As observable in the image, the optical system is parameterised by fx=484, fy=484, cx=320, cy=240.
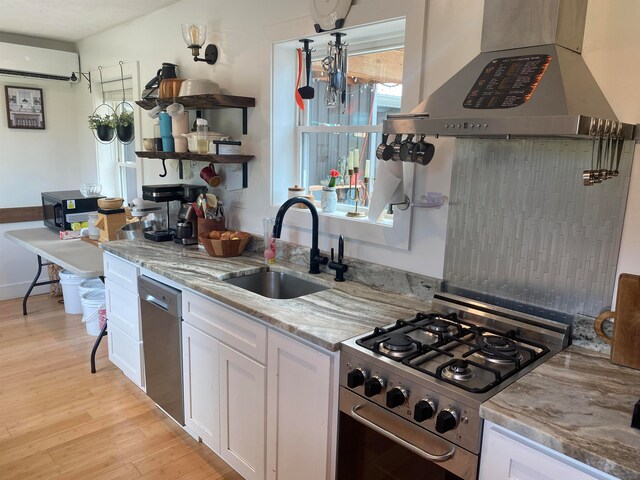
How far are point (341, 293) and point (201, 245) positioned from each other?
1.10 metres

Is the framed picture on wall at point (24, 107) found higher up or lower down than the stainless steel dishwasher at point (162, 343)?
higher up

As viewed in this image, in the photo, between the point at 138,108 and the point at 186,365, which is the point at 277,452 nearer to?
the point at 186,365

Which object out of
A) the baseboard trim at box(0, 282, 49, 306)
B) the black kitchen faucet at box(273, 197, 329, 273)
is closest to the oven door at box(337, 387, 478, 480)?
the black kitchen faucet at box(273, 197, 329, 273)

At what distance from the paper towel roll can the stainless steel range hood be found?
41 centimetres

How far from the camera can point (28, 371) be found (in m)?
3.14

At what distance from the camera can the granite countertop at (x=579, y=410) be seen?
101cm

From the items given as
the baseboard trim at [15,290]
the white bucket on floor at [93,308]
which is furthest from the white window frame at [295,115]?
the baseboard trim at [15,290]

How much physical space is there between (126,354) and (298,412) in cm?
158

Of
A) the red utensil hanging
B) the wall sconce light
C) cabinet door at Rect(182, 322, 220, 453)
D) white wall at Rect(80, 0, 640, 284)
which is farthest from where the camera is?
the wall sconce light

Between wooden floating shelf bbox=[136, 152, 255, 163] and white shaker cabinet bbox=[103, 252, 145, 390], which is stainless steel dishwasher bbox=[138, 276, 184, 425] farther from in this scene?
wooden floating shelf bbox=[136, 152, 255, 163]

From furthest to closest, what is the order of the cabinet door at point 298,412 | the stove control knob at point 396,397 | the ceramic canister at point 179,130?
1. the ceramic canister at point 179,130
2. the cabinet door at point 298,412
3. the stove control knob at point 396,397

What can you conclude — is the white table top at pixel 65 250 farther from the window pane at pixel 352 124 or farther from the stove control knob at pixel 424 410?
the stove control knob at pixel 424 410

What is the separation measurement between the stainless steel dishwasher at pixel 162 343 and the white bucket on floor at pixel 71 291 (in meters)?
1.81

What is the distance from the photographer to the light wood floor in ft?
7.38
